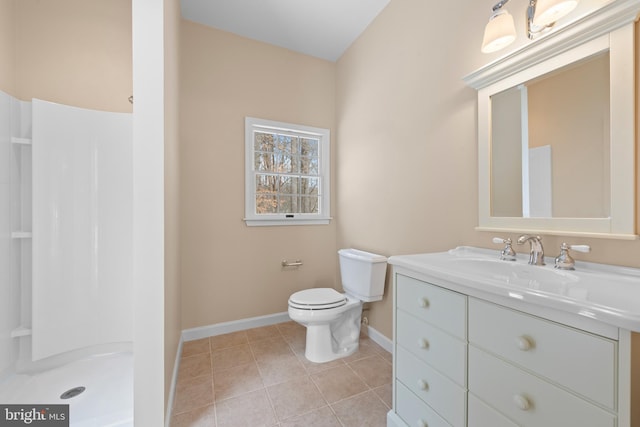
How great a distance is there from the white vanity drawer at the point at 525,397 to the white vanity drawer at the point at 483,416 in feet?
0.06

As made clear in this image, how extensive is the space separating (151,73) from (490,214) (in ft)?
5.92

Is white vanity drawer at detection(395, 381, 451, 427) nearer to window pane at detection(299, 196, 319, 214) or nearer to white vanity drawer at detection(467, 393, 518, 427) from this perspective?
white vanity drawer at detection(467, 393, 518, 427)

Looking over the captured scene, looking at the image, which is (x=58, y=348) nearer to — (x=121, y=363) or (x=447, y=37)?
(x=121, y=363)

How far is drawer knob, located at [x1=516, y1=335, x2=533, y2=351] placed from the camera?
72 centimetres

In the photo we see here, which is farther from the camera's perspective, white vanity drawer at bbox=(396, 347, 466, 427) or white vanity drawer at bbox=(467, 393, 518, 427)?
white vanity drawer at bbox=(396, 347, 466, 427)

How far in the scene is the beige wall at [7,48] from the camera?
1465 millimetres

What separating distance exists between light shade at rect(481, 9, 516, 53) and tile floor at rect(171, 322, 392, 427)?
201 centimetres

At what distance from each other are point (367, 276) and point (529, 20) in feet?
5.56

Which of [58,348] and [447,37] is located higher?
[447,37]

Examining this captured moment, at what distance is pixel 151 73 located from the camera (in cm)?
114

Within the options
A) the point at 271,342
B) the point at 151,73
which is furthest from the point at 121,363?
the point at 151,73

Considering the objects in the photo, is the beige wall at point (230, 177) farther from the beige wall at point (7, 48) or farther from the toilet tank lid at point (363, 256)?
the beige wall at point (7, 48)

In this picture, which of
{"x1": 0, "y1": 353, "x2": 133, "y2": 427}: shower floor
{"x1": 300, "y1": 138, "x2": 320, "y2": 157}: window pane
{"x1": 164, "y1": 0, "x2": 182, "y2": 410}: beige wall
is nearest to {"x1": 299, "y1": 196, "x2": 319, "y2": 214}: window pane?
{"x1": 300, "y1": 138, "x2": 320, "y2": 157}: window pane

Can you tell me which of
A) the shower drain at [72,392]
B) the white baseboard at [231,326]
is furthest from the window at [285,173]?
the shower drain at [72,392]
